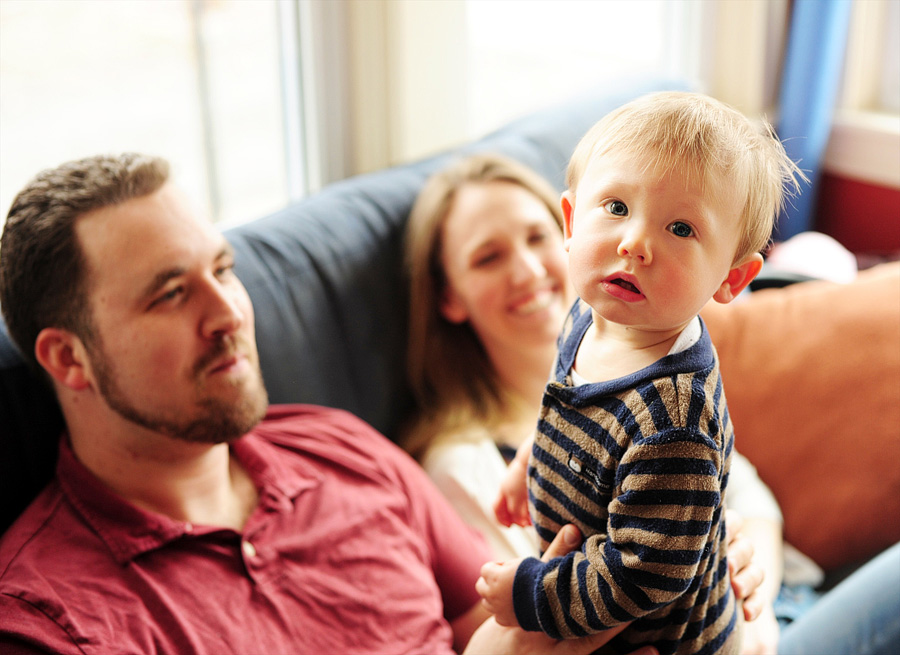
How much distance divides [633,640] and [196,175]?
140 centimetres

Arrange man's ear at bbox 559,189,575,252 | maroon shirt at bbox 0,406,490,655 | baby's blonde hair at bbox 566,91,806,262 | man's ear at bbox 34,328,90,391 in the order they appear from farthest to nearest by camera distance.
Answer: man's ear at bbox 34,328,90,391 → maroon shirt at bbox 0,406,490,655 → man's ear at bbox 559,189,575,252 → baby's blonde hair at bbox 566,91,806,262

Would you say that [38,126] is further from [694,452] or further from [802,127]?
[802,127]

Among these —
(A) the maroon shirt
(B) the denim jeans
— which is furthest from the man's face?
(B) the denim jeans

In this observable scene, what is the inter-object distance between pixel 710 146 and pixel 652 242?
0.09m

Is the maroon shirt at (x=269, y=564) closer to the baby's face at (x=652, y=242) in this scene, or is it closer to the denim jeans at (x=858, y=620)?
the denim jeans at (x=858, y=620)

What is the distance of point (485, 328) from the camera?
150 cm

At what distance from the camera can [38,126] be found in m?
1.47

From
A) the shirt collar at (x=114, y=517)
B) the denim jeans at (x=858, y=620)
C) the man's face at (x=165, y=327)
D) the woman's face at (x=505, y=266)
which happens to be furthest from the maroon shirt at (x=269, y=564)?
the denim jeans at (x=858, y=620)

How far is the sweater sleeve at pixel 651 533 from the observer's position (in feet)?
2.16

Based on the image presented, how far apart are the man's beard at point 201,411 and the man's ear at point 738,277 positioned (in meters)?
0.63

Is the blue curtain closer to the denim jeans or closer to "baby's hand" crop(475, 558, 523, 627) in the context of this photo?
the denim jeans

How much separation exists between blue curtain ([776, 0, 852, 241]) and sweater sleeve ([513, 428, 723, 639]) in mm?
1987

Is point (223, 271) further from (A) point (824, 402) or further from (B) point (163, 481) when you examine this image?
(A) point (824, 402)

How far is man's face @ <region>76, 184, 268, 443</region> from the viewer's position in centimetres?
98
